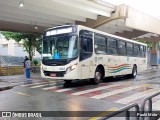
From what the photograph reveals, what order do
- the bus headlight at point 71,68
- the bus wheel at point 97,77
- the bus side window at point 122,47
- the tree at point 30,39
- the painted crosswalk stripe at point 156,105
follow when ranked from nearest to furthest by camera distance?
the painted crosswalk stripe at point 156,105, the bus headlight at point 71,68, the bus wheel at point 97,77, the bus side window at point 122,47, the tree at point 30,39

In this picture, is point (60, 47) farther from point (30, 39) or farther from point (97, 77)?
point (30, 39)

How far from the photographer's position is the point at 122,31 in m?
31.5

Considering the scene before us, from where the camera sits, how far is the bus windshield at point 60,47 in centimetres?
1258

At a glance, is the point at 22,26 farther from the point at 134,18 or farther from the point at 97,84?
the point at 97,84

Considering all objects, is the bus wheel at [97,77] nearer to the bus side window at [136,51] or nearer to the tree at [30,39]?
the bus side window at [136,51]

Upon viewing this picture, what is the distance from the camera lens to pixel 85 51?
1317 cm

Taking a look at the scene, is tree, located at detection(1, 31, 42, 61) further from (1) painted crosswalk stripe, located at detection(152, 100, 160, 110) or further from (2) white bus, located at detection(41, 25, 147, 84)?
(1) painted crosswalk stripe, located at detection(152, 100, 160, 110)

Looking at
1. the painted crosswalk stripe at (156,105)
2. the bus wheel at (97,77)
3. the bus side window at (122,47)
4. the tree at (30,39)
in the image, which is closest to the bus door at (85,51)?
the bus wheel at (97,77)

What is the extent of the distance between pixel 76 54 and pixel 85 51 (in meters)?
0.79

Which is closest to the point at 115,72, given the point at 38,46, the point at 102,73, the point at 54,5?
the point at 102,73

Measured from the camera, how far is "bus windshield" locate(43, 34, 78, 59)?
41.3ft

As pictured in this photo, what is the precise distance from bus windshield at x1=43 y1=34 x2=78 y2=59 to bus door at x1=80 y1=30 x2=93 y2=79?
484 mm

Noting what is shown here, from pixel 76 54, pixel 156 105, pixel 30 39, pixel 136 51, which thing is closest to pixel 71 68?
pixel 76 54

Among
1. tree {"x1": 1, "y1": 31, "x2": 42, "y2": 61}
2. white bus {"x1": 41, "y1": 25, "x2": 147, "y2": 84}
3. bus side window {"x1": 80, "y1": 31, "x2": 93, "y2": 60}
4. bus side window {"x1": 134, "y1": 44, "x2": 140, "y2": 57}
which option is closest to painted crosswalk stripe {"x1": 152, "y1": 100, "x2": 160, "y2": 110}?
white bus {"x1": 41, "y1": 25, "x2": 147, "y2": 84}
